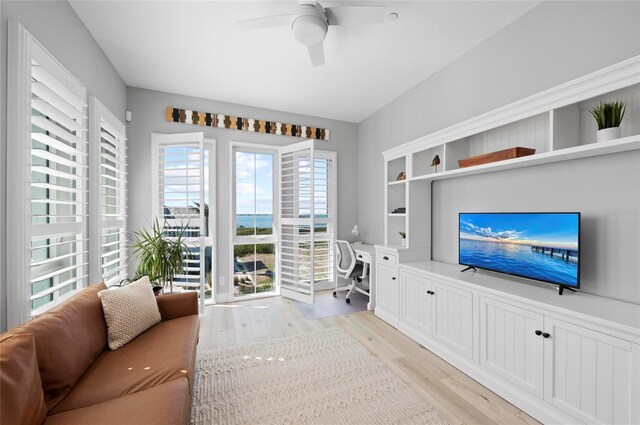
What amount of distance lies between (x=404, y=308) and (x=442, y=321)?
53cm

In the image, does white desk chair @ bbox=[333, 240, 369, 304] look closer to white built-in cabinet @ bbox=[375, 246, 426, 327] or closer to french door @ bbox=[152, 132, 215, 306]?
white built-in cabinet @ bbox=[375, 246, 426, 327]

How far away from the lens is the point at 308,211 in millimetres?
3975

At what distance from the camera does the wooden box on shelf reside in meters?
2.05

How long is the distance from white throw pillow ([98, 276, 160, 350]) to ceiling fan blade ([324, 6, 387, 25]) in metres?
2.49

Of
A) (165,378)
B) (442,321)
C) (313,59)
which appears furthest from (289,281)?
(313,59)

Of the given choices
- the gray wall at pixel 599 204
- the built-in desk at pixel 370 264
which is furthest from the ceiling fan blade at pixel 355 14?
the built-in desk at pixel 370 264

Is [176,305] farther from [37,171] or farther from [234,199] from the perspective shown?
[234,199]

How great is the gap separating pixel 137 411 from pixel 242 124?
3517mm

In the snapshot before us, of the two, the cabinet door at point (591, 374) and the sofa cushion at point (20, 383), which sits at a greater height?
the sofa cushion at point (20, 383)

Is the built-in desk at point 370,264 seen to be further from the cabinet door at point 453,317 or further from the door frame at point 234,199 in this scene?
the door frame at point 234,199

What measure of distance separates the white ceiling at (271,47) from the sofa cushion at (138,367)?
245 centimetres

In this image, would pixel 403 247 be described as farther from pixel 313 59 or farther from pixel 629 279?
pixel 313 59

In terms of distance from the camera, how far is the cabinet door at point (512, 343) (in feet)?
5.76

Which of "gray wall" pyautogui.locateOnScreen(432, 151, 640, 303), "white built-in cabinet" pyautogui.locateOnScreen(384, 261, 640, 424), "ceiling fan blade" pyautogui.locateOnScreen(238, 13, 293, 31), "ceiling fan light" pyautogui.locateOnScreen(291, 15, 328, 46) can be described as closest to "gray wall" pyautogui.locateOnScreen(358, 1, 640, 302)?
"gray wall" pyautogui.locateOnScreen(432, 151, 640, 303)
